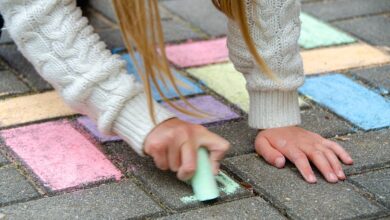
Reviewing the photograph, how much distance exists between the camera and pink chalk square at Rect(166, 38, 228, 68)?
2.18m

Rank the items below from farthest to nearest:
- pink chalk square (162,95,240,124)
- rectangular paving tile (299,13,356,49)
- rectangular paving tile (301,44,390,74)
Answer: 1. rectangular paving tile (299,13,356,49)
2. rectangular paving tile (301,44,390,74)
3. pink chalk square (162,95,240,124)

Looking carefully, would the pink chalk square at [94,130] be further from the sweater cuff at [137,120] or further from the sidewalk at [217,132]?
the sweater cuff at [137,120]

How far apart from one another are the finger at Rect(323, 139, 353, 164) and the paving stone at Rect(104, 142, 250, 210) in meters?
0.23

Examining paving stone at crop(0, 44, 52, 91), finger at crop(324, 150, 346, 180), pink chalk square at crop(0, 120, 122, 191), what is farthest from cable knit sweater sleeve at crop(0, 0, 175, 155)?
paving stone at crop(0, 44, 52, 91)

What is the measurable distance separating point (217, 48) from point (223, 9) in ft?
2.16

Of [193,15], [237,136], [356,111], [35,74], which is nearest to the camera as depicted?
[237,136]

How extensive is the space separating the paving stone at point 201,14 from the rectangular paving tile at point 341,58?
29 cm

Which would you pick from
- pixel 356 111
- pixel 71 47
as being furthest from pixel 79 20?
pixel 356 111

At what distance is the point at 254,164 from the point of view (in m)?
1.65

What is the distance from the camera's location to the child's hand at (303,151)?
1.60 m

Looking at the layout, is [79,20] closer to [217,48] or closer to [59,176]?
[59,176]

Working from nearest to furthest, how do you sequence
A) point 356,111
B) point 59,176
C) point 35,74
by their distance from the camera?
point 59,176
point 356,111
point 35,74

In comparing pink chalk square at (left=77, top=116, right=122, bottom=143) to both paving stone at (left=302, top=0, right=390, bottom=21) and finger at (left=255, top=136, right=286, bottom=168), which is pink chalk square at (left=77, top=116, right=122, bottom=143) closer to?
finger at (left=255, top=136, right=286, bottom=168)

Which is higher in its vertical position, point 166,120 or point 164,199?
point 166,120
